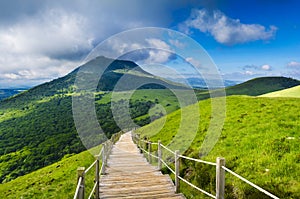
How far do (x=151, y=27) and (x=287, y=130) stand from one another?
16.2m

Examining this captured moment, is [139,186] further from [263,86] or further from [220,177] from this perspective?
[263,86]

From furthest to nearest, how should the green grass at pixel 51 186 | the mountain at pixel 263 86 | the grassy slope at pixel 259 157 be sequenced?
the mountain at pixel 263 86 → the green grass at pixel 51 186 → the grassy slope at pixel 259 157

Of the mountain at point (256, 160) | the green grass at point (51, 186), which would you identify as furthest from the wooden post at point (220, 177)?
the green grass at point (51, 186)

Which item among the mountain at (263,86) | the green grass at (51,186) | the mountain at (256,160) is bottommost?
the green grass at (51,186)

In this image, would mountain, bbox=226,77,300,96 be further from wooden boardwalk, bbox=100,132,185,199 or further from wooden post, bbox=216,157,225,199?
wooden post, bbox=216,157,225,199

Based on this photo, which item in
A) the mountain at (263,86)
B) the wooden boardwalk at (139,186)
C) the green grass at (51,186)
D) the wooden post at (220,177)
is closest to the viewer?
the wooden post at (220,177)

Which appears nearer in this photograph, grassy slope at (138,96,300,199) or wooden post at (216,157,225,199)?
wooden post at (216,157,225,199)

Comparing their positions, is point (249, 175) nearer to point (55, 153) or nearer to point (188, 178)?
point (188, 178)

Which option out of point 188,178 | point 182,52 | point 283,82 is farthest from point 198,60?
point 283,82

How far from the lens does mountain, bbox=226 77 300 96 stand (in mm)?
174625

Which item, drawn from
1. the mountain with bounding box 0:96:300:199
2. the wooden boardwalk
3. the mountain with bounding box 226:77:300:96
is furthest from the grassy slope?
the mountain with bounding box 226:77:300:96

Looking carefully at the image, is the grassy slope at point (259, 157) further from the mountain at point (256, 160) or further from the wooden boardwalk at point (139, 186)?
the wooden boardwalk at point (139, 186)

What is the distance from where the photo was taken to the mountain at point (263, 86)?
175 metres

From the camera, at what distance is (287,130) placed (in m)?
15.7
